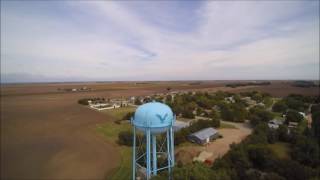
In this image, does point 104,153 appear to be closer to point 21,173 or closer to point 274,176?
point 21,173

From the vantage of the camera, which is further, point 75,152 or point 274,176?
point 75,152

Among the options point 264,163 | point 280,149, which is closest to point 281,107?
point 280,149

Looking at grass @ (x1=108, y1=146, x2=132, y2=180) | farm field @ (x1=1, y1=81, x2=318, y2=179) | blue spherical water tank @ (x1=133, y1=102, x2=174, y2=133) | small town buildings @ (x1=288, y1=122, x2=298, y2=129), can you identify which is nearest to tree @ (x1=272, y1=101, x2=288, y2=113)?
small town buildings @ (x1=288, y1=122, x2=298, y2=129)

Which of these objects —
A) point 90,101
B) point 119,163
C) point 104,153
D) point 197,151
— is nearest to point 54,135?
point 104,153

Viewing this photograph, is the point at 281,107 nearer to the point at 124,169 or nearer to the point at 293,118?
the point at 293,118

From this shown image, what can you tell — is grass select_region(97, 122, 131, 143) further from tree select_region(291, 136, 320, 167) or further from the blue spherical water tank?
tree select_region(291, 136, 320, 167)

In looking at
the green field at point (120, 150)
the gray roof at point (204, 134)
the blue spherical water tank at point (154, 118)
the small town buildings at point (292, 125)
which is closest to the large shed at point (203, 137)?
the gray roof at point (204, 134)

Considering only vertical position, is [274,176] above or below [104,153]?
above
